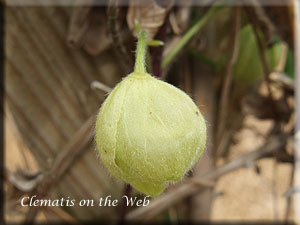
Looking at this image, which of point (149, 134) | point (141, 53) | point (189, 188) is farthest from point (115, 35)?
point (189, 188)

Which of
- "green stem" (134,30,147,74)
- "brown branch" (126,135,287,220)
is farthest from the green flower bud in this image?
"brown branch" (126,135,287,220)

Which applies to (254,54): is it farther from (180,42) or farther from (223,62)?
(180,42)

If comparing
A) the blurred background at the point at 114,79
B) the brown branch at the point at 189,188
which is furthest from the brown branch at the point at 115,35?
the brown branch at the point at 189,188

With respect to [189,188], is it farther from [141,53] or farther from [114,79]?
[141,53]

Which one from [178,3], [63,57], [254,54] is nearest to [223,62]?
[254,54]

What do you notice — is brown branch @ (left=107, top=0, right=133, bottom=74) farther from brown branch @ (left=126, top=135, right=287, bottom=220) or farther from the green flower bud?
brown branch @ (left=126, top=135, right=287, bottom=220)

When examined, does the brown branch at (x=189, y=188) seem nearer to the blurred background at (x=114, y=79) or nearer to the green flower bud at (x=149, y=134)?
the blurred background at (x=114, y=79)
